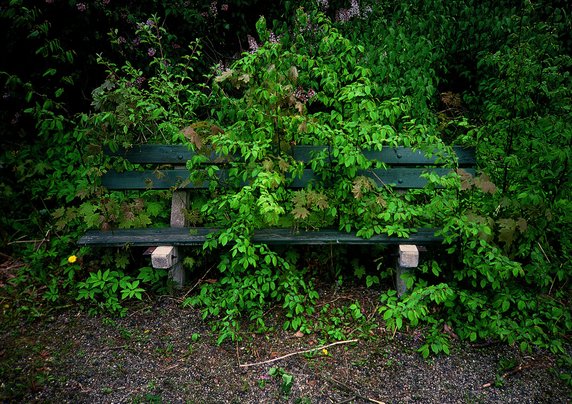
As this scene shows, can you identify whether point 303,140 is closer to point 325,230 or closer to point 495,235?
point 325,230

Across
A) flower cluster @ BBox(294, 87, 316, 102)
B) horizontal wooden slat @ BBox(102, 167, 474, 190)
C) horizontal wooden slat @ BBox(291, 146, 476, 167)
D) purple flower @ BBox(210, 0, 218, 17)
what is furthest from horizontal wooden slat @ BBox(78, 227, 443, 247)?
purple flower @ BBox(210, 0, 218, 17)

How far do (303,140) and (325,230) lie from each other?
0.71 meters

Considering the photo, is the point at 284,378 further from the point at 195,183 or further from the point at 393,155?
the point at 393,155

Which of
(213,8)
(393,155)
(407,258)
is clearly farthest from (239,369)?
(213,8)

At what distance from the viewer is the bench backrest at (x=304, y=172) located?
3467mm

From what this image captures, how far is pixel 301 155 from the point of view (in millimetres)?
3508

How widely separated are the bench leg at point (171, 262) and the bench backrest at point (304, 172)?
1.80 ft

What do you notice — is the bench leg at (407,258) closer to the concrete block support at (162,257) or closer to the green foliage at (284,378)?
the green foliage at (284,378)

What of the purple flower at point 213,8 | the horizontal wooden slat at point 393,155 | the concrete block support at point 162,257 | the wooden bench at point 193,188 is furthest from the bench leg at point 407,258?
the purple flower at point 213,8

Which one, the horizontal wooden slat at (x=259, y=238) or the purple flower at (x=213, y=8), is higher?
the purple flower at (x=213, y=8)

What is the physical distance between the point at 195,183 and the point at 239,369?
1424 millimetres

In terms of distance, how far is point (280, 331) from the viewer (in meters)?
3.19

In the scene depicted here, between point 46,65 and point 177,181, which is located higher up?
point 46,65

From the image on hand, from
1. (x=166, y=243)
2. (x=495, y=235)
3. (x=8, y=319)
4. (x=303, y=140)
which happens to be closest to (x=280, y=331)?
(x=166, y=243)
